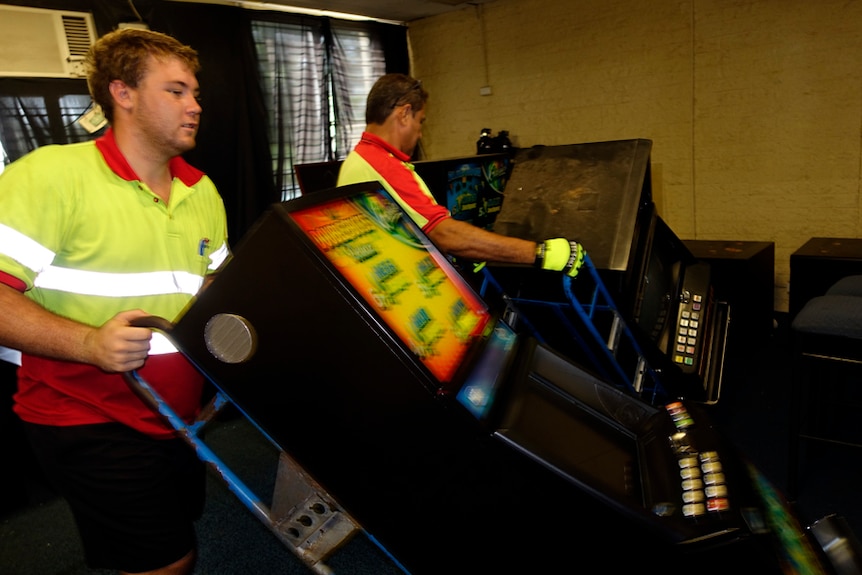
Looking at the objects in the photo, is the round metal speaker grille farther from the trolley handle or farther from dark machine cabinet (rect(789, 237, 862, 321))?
dark machine cabinet (rect(789, 237, 862, 321))

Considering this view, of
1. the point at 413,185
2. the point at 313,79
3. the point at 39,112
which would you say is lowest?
the point at 413,185

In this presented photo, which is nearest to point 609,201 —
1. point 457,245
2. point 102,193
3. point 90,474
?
point 457,245

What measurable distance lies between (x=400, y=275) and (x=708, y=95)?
410 cm

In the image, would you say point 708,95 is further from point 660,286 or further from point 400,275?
point 400,275

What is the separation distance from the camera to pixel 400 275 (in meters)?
1.16

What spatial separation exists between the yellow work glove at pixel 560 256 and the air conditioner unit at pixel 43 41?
10.6ft

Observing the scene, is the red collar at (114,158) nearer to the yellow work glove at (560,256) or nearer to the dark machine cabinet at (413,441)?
the dark machine cabinet at (413,441)

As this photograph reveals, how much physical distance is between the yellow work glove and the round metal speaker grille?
4.61 feet

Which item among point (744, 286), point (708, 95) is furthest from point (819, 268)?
point (708, 95)

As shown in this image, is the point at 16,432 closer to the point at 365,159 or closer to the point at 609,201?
the point at 365,159

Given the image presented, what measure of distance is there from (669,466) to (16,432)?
2.96 metres

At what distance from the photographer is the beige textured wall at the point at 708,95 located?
394cm

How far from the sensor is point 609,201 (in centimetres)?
248

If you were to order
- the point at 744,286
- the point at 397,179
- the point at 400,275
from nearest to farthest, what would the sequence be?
the point at 400,275 < the point at 397,179 < the point at 744,286
